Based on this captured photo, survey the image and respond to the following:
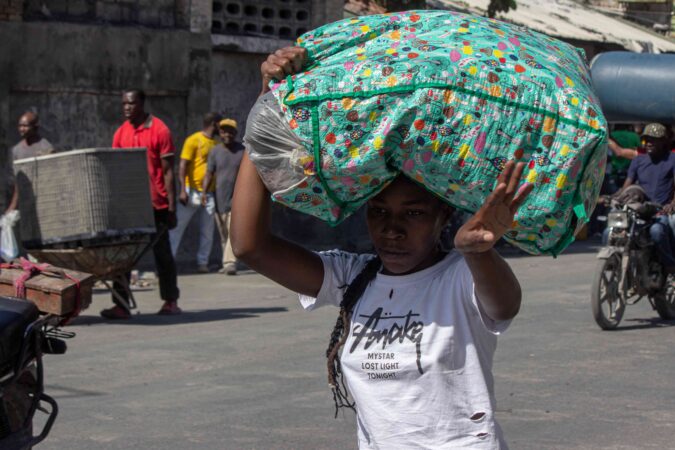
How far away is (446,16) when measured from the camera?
3.22 m

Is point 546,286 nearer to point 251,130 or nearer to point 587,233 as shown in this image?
point 587,233

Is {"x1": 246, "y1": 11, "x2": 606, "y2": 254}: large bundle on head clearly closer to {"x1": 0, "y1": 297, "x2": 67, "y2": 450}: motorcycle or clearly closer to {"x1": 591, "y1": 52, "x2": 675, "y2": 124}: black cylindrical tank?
{"x1": 591, "y1": 52, "x2": 675, "y2": 124}: black cylindrical tank

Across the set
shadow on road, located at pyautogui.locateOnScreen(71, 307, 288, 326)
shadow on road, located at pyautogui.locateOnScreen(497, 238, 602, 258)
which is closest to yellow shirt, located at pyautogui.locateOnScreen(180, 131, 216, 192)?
shadow on road, located at pyautogui.locateOnScreen(71, 307, 288, 326)

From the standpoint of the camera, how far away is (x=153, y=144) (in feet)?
37.0

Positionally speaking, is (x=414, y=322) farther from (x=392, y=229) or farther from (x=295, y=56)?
(x=295, y=56)

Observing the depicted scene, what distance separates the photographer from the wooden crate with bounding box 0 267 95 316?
5.32 m

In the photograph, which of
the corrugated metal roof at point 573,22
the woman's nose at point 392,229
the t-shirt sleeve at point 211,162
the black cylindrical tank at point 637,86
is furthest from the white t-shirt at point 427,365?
the corrugated metal roof at point 573,22

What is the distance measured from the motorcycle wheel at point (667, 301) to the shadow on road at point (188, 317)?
340cm

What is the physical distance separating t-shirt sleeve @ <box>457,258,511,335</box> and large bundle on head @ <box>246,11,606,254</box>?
5.5 inches

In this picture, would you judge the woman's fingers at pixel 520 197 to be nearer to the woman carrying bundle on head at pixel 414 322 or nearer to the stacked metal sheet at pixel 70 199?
the woman carrying bundle on head at pixel 414 322

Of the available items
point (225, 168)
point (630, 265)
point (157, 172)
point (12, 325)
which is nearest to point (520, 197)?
point (12, 325)

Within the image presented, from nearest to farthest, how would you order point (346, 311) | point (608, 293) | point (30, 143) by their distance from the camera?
point (346, 311)
point (608, 293)
point (30, 143)

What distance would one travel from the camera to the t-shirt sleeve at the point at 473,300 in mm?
3074

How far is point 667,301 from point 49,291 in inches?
290
